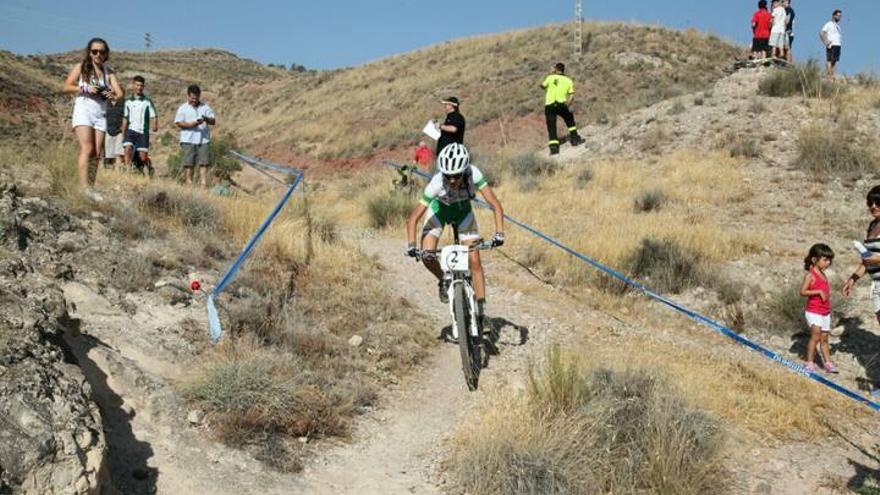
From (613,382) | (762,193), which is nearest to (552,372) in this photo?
(613,382)

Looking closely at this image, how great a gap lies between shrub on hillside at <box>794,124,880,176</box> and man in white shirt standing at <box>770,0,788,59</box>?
5810mm

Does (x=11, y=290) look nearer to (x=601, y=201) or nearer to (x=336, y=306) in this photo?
(x=336, y=306)

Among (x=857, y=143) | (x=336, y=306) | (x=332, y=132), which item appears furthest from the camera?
(x=332, y=132)

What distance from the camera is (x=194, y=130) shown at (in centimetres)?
1069

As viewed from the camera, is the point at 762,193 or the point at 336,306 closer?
the point at 336,306

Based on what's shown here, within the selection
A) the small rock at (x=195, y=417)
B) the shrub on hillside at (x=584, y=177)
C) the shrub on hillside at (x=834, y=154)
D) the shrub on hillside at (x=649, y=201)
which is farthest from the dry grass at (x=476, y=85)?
the small rock at (x=195, y=417)

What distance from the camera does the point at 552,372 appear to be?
17.1ft

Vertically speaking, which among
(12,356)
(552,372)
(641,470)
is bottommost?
(641,470)

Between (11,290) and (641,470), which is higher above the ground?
(11,290)

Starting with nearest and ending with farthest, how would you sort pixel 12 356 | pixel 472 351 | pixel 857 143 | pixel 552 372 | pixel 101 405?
pixel 12 356 → pixel 101 405 → pixel 552 372 → pixel 472 351 → pixel 857 143

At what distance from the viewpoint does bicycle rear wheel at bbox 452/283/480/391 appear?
571 cm

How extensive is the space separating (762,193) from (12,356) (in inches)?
477

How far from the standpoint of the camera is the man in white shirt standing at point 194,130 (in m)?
10.5

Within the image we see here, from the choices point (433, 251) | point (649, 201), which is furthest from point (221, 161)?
point (433, 251)
